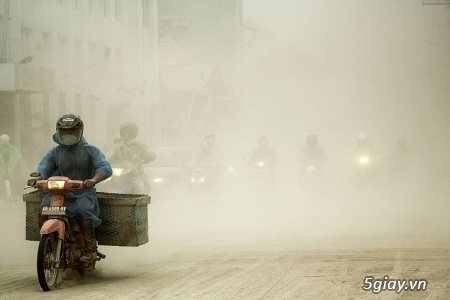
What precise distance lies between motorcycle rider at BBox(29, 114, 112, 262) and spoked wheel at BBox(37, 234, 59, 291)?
19.0 inches

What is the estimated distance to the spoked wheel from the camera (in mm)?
10422

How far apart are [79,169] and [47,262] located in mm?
1278

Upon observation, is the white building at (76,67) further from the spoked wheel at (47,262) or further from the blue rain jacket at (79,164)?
the spoked wheel at (47,262)

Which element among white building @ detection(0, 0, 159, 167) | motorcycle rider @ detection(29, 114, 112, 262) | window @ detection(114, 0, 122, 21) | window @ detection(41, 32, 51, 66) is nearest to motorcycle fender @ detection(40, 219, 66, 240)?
motorcycle rider @ detection(29, 114, 112, 262)

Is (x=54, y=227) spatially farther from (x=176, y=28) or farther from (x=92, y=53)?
(x=176, y=28)

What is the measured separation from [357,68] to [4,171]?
46567 mm

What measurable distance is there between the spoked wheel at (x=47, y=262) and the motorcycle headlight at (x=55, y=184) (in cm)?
47

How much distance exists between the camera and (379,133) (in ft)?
217

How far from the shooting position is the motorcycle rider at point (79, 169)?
1131 cm

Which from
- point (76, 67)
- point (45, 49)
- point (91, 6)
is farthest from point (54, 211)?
point (91, 6)

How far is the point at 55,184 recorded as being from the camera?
10.9 metres

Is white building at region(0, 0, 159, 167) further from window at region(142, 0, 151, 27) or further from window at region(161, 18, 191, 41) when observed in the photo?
window at region(161, 18, 191, 41)

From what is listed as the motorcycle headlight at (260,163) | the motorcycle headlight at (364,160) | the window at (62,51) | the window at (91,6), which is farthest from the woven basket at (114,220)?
the window at (91,6)

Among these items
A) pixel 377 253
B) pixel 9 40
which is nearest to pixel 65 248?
pixel 377 253
